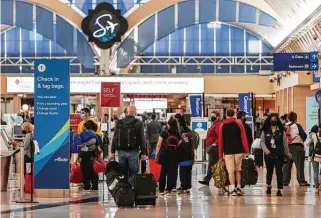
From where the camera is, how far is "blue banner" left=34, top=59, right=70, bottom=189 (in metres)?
15.8

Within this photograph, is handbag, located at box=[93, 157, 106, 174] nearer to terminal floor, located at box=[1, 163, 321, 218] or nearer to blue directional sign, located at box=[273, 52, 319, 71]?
terminal floor, located at box=[1, 163, 321, 218]

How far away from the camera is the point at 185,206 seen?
14234 millimetres

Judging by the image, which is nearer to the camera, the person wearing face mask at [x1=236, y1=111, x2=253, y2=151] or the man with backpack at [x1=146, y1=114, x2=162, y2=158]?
the person wearing face mask at [x1=236, y1=111, x2=253, y2=151]

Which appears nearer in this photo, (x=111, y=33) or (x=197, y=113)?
(x=197, y=113)

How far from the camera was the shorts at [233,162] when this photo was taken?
16047 mm

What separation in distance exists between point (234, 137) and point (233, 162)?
0.50m

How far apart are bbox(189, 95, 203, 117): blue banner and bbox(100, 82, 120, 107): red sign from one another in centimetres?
879

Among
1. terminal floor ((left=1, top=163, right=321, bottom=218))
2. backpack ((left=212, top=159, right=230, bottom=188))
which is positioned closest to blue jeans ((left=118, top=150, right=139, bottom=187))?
terminal floor ((left=1, top=163, right=321, bottom=218))

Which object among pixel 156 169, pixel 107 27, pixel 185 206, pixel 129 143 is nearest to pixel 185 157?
pixel 156 169

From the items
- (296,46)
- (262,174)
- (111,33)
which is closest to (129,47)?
(111,33)

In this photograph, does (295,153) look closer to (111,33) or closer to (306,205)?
(306,205)

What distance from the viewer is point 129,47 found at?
49312 millimetres

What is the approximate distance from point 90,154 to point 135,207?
12.8 ft

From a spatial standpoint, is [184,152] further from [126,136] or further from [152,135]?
[152,135]
